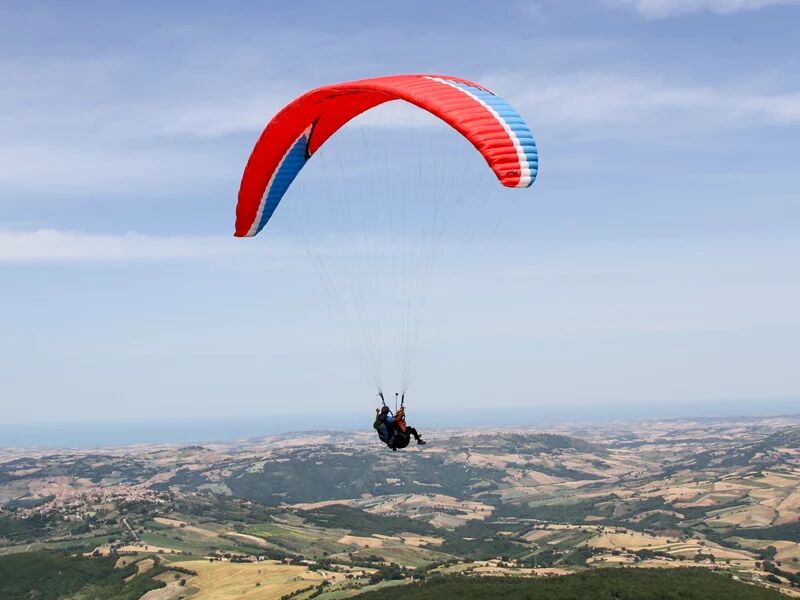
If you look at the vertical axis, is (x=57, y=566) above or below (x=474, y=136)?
below

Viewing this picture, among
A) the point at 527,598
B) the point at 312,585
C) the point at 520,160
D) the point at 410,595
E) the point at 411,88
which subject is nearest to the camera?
the point at 520,160

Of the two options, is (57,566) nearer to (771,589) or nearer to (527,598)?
(527,598)

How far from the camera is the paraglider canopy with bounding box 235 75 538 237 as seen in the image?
2123cm

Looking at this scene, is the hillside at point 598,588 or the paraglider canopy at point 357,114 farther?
the hillside at point 598,588

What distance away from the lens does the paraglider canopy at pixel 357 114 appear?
21.2 meters

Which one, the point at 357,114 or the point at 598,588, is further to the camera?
the point at 598,588

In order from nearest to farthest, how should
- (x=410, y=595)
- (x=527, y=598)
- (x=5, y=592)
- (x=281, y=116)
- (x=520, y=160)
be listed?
(x=520, y=160) < (x=281, y=116) < (x=527, y=598) < (x=410, y=595) < (x=5, y=592)

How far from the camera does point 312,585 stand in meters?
166

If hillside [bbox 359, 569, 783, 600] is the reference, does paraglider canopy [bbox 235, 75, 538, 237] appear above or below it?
above

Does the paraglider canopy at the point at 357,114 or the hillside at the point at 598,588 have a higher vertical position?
the paraglider canopy at the point at 357,114

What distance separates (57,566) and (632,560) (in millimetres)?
145713

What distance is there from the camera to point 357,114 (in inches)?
1260

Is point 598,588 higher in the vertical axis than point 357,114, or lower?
lower

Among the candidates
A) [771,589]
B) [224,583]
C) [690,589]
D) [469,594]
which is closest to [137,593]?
[224,583]
